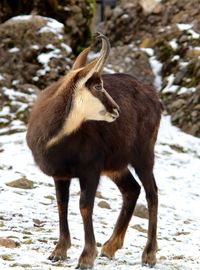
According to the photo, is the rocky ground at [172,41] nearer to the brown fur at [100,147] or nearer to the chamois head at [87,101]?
the brown fur at [100,147]

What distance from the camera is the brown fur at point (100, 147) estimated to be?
20.5 ft

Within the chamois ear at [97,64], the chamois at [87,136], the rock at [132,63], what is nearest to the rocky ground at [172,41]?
the rock at [132,63]

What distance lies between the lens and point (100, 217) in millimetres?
9453

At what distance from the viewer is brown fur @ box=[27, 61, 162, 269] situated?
246 inches

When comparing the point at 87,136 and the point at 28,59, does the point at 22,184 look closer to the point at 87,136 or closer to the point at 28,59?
the point at 87,136

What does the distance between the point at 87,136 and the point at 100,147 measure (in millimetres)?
217

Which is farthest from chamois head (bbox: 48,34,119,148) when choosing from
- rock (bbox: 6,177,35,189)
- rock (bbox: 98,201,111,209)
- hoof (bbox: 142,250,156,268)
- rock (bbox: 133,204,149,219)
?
rock (bbox: 6,177,35,189)

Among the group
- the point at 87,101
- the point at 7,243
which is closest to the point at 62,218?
the point at 7,243

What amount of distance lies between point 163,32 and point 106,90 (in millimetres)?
15670

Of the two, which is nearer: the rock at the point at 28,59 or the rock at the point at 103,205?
the rock at the point at 103,205

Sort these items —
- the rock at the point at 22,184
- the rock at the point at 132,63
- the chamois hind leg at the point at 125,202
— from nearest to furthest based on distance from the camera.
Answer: the chamois hind leg at the point at 125,202 < the rock at the point at 22,184 < the rock at the point at 132,63

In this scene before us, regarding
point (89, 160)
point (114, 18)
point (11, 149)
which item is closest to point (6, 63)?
point (11, 149)

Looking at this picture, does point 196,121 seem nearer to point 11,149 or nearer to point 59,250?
point 11,149

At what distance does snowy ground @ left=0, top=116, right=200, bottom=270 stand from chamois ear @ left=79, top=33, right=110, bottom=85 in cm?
189
